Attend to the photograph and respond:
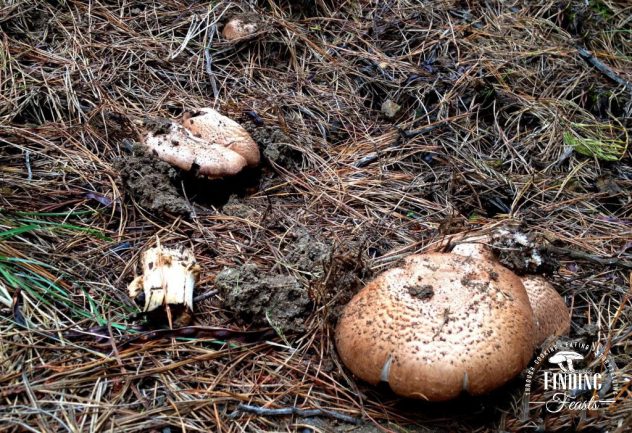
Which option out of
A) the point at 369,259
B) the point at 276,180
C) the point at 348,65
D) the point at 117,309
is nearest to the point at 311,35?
the point at 348,65

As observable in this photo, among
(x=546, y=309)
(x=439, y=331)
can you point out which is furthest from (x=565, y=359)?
(x=439, y=331)

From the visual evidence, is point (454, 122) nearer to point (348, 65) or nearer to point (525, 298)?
point (348, 65)

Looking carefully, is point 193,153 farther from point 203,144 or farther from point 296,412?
point 296,412

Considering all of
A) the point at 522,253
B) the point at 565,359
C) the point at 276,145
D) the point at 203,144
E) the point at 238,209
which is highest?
the point at 522,253

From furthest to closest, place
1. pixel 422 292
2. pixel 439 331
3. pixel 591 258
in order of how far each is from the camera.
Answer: pixel 591 258 < pixel 422 292 < pixel 439 331

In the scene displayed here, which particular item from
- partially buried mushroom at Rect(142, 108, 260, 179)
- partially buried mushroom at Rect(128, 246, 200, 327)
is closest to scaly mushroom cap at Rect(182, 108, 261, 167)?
partially buried mushroom at Rect(142, 108, 260, 179)

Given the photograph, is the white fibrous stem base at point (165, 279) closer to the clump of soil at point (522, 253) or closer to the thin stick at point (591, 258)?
the clump of soil at point (522, 253)
